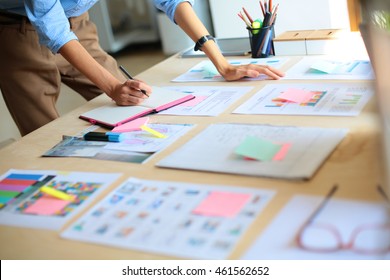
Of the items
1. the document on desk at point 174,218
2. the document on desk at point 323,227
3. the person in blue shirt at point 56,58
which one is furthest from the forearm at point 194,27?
the document on desk at point 323,227

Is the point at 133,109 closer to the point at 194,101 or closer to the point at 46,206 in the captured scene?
the point at 194,101

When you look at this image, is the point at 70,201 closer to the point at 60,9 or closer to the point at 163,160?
the point at 163,160

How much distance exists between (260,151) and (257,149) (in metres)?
0.01

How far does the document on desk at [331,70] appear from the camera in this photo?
155 cm

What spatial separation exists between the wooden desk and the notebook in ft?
0.23

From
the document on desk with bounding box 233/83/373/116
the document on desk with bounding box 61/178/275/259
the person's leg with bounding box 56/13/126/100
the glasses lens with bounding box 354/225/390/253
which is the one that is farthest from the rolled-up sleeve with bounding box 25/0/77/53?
the glasses lens with bounding box 354/225/390/253

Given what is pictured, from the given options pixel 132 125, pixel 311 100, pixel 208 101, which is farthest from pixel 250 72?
pixel 132 125

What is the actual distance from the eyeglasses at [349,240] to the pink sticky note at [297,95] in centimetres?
60

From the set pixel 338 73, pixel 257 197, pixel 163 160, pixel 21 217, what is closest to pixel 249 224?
pixel 257 197

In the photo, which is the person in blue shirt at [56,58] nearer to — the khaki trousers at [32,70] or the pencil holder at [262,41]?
the khaki trousers at [32,70]

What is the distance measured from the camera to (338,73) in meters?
1.58

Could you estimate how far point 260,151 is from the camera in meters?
1.15

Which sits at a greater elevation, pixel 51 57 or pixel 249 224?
pixel 51 57
